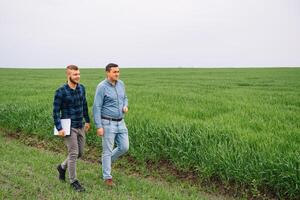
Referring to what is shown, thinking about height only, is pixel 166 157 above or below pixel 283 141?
below

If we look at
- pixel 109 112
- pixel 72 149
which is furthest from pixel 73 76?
pixel 72 149

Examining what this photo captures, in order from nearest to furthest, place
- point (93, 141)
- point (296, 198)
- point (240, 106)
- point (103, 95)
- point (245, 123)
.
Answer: point (296, 198)
point (103, 95)
point (245, 123)
point (93, 141)
point (240, 106)

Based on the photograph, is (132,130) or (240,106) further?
(240,106)

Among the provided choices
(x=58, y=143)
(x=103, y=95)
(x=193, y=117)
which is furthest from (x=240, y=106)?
(x=103, y=95)

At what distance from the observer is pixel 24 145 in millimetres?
9203

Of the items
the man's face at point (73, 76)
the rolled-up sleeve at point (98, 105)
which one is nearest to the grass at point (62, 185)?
the rolled-up sleeve at point (98, 105)

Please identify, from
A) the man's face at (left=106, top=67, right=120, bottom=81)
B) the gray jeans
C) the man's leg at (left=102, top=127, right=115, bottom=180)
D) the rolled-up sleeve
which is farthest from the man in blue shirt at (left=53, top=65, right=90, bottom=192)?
the man's face at (left=106, top=67, right=120, bottom=81)

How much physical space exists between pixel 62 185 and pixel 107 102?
155 cm

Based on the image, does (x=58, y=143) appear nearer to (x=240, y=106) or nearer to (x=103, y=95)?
(x=103, y=95)

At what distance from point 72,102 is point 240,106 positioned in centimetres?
652

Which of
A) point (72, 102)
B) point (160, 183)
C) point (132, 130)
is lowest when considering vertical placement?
point (160, 183)

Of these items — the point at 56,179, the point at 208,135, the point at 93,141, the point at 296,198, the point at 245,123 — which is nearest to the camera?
the point at 296,198

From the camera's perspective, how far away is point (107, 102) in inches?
231

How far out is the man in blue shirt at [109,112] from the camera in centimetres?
577
